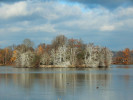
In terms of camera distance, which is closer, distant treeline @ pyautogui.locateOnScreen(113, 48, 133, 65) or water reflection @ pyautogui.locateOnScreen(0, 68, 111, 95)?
water reflection @ pyautogui.locateOnScreen(0, 68, 111, 95)

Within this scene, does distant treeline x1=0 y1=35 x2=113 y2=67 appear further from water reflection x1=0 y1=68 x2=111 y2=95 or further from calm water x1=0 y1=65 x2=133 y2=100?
calm water x1=0 y1=65 x2=133 y2=100

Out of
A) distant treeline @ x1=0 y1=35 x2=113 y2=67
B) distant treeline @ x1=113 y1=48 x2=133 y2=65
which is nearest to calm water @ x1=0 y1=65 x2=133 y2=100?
distant treeline @ x1=0 y1=35 x2=113 y2=67

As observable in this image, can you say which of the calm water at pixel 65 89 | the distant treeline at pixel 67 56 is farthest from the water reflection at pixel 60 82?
the distant treeline at pixel 67 56

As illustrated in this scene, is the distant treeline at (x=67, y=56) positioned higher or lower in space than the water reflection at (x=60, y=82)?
higher

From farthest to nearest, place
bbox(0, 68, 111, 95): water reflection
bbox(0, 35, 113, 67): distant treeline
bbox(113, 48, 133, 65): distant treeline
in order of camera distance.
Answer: bbox(113, 48, 133, 65): distant treeline
bbox(0, 35, 113, 67): distant treeline
bbox(0, 68, 111, 95): water reflection

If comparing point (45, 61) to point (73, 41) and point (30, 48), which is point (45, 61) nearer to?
point (30, 48)

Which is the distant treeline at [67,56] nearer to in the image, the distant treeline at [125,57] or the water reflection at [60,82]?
the distant treeline at [125,57]

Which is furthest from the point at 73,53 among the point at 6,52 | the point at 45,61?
the point at 6,52

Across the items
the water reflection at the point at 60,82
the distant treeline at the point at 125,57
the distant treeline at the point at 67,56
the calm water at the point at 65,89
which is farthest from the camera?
the distant treeline at the point at 125,57

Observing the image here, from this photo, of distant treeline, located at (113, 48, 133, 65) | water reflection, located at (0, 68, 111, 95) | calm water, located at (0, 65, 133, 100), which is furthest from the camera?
distant treeline, located at (113, 48, 133, 65)

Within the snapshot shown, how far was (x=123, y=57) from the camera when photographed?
142m

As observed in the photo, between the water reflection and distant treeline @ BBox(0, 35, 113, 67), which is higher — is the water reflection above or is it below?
below

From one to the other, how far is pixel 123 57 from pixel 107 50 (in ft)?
157

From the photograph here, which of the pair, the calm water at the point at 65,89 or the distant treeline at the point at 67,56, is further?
the distant treeline at the point at 67,56
